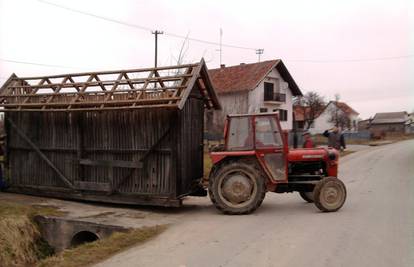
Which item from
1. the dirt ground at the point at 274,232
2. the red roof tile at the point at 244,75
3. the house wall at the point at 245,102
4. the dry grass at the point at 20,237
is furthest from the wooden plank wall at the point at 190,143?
the red roof tile at the point at 244,75

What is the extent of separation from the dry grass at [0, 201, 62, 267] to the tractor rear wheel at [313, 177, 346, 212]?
618 cm

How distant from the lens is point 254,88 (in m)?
45.4

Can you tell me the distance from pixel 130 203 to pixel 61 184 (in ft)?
7.89

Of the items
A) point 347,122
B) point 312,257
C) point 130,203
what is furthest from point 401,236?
point 347,122

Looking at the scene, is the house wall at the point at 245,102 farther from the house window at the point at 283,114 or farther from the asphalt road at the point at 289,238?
the asphalt road at the point at 289,238

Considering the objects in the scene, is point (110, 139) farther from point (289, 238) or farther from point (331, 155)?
point (289, 238)

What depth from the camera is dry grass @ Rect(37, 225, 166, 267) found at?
744cm

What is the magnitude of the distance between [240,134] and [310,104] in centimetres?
6238

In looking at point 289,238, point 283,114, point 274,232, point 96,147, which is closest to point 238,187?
point 274,232

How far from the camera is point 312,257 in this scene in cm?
698

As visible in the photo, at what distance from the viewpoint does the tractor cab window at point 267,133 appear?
11.0 metres

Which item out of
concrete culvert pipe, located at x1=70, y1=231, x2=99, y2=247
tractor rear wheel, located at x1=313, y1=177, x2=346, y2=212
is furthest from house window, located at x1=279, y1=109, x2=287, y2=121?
concrete culvert pipe, located at x1=70, y1=231, x2=99, y2=247

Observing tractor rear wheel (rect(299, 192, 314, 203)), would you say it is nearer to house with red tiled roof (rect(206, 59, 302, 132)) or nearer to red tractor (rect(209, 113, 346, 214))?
red tractor (rect(209, 113, 346, 214))

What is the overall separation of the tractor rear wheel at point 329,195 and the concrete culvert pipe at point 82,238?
5.16 m
